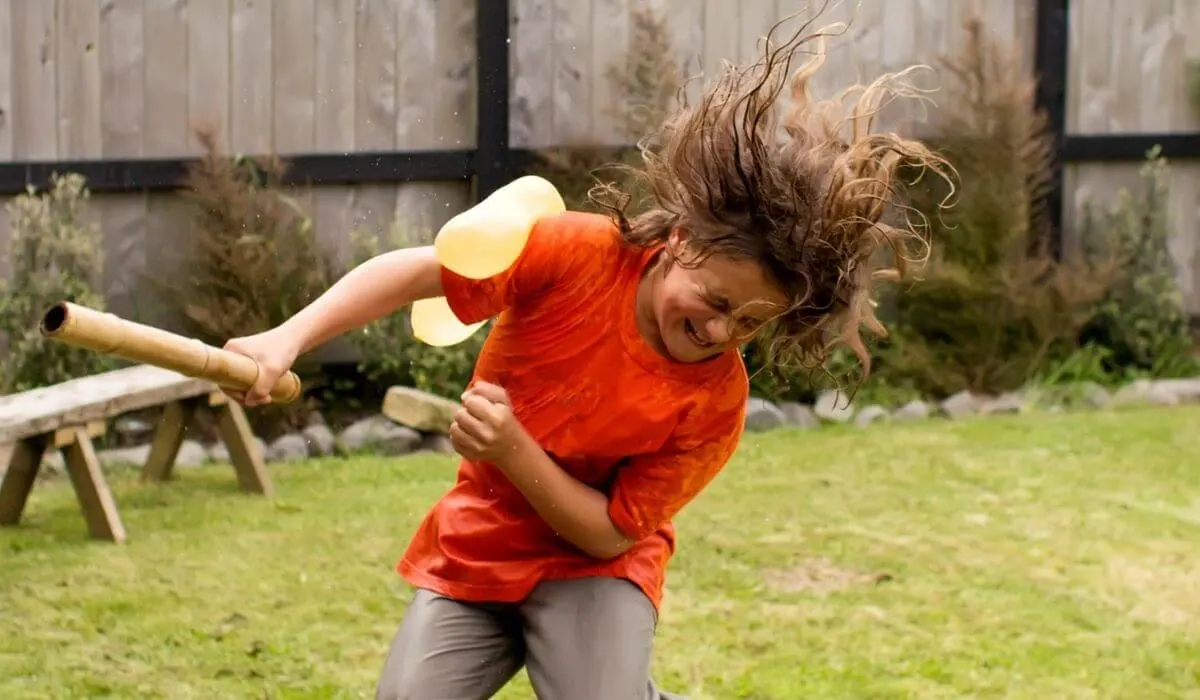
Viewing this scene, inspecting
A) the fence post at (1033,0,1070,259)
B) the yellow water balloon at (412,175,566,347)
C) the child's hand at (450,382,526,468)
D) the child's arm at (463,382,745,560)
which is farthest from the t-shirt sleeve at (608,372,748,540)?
the fence post at (1033,0,1070,259)

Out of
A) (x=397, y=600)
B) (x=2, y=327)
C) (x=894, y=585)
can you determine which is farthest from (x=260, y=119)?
(x=894, y=585)

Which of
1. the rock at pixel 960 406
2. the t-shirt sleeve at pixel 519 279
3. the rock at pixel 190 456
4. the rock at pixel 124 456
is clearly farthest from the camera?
the rock at pixel 960 406

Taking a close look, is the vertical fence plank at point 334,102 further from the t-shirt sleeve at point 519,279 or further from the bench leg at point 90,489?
the t-shirt sleeve at point 519,279

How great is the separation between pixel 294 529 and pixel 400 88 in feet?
8.86

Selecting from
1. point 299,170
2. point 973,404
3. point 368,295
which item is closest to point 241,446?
point 299,170

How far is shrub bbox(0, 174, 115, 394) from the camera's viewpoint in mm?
6262

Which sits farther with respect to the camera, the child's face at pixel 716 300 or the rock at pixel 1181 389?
the rock at pixel 1181 389

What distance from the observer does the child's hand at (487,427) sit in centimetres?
240

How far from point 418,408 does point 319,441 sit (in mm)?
451

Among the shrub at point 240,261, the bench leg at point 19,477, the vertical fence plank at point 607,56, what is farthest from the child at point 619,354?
the vertical fence plank at point 607,56

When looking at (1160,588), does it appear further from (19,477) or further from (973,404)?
(19,477)

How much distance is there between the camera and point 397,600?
450 cm

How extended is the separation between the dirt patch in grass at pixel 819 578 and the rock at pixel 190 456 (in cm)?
263

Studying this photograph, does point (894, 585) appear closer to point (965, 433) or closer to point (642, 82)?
point (965, 433)
